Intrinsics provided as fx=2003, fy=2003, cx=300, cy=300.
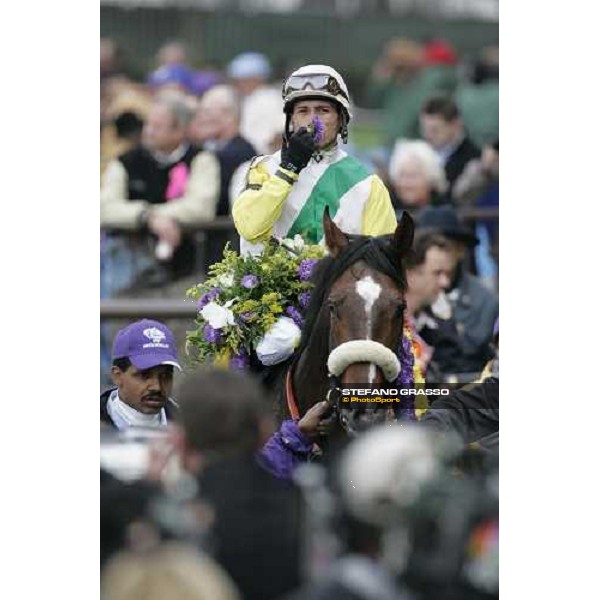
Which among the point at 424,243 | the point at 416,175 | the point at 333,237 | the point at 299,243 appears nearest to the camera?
the point at 333,237

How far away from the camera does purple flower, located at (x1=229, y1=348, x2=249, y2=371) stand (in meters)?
8.97

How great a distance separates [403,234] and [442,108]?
1.69 meters

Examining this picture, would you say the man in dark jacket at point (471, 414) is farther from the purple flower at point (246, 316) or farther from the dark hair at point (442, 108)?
the dark hair at point (442, 108)

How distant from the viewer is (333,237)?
8859 millimetres

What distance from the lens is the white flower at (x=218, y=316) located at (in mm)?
9016

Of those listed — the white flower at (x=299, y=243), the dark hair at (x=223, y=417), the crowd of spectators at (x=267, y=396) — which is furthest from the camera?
the white flower at (x=299, y=243)

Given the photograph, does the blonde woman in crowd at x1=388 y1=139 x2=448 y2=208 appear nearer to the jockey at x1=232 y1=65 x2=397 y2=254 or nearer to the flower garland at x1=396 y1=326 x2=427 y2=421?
the jockey at x1=232 y1=65 x2=397 y2=254

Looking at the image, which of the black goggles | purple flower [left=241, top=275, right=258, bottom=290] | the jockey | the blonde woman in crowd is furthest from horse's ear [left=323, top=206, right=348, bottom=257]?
the blonde woman in crowd

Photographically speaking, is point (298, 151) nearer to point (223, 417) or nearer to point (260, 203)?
point (260, 203)

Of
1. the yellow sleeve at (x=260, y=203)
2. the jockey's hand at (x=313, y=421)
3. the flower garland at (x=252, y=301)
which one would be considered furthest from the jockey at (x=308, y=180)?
the jockey's hand at (x=313, y=421)

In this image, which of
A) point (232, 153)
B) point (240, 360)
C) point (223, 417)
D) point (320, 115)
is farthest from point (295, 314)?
point (223, 417)

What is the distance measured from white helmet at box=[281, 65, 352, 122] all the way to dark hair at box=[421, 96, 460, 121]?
107 centimetres

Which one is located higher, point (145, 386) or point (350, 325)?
point (350, 325)

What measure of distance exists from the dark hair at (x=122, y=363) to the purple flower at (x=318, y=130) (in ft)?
4.31
